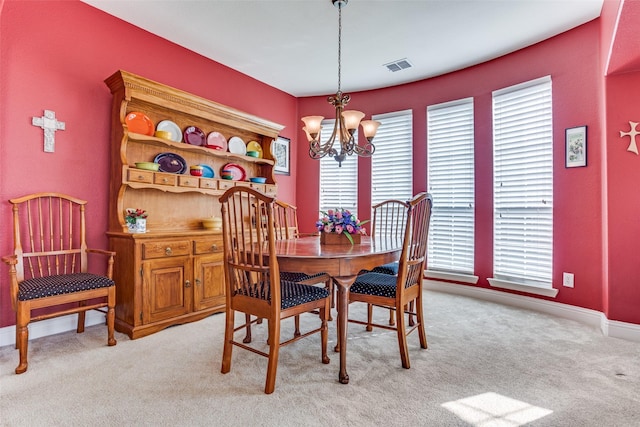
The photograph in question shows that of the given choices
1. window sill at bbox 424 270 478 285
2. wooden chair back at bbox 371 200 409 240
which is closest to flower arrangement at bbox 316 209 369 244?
wooden chair back at bbox 371 200 409 240

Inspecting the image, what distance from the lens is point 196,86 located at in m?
3.74

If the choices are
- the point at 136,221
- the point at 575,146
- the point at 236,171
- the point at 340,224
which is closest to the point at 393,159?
the point at 575,146

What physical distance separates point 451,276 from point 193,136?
348cm

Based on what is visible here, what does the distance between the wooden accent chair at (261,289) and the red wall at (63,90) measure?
65.7 inches

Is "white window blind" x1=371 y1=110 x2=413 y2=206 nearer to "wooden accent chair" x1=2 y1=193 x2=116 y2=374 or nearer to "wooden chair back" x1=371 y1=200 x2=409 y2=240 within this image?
"wooden chair back" x1=371 y1=200 x2=409 y2=240

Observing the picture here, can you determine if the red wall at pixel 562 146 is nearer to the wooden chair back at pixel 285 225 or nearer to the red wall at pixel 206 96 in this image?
the red wall at pixel 206 96

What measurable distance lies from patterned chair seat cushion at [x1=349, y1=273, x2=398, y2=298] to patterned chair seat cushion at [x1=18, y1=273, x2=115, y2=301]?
1888 mm

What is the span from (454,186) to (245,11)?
3009mm

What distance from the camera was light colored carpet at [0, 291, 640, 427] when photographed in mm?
1633

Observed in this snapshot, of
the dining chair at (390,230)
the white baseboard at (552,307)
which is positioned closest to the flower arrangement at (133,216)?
the dining chair at (390,230)

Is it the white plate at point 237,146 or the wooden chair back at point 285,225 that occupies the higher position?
the white plate at point 237,146

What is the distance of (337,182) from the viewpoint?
4973 mm

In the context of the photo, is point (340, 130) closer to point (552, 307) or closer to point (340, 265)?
point (340, 265)

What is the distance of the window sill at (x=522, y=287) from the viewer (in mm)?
3305
